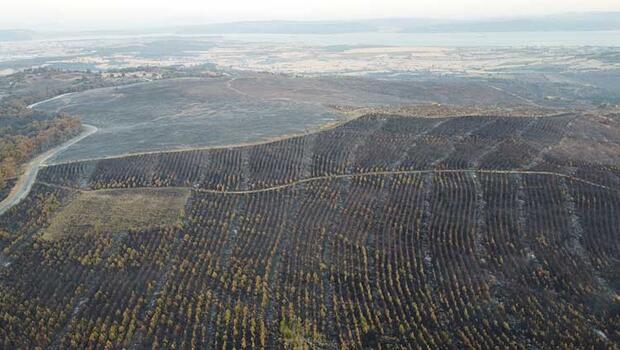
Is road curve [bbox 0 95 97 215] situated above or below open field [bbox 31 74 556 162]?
below

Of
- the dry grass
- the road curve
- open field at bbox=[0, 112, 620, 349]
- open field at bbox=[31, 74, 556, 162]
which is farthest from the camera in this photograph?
open field at bbox=[31, 74, 556, 162]

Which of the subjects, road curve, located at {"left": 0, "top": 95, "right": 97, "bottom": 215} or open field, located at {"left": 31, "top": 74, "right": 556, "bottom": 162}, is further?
open field, located at {"left": 31, "top": 74, "right": 556, "bottom": 162}

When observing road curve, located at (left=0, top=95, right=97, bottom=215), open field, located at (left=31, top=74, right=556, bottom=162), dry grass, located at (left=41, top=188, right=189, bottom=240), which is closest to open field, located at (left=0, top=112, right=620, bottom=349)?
dry grass, located at (left=41, top=188, right=189, bottom=240)

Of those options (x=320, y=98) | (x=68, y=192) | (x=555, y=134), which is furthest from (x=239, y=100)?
(x=555, y=134)

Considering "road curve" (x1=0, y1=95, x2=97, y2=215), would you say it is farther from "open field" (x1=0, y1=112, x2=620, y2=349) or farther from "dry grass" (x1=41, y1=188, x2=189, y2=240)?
Result: "dry grass" (x1=41, y1=188, x2=189, y2=240)

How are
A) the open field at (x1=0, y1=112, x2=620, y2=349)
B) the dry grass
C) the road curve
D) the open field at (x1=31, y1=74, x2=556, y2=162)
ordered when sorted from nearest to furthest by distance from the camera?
the open field at (x1=0, y1=112, x2=620, y2=349) < the dry grass < the road curve < the open field at (x1=31, y1=74, x2=556, y2=162)

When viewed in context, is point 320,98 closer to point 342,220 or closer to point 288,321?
point 342,220

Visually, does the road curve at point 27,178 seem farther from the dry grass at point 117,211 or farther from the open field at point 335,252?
the dry grass at point 117,211
